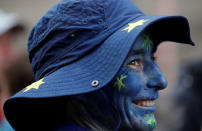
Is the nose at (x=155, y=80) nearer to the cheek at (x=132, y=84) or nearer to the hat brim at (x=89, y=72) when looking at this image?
the cheek at (x=132, y=84)

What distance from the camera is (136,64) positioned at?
7.40 ft

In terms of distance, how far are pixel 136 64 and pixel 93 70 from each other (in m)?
0.29

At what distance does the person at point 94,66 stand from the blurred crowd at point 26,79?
2.22m

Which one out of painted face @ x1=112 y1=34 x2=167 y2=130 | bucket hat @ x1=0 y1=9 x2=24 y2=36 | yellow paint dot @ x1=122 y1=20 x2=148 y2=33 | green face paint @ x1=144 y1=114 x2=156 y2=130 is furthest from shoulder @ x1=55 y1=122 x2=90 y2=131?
bucket hat @ x1=0 y1=9 x2=24 y2=36

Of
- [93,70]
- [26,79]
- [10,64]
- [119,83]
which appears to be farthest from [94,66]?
[26,79]

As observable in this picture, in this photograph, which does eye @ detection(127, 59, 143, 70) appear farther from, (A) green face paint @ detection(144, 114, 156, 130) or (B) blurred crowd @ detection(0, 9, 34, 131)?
(B) blurred crowd @ detection(0, 9, 34, 131)

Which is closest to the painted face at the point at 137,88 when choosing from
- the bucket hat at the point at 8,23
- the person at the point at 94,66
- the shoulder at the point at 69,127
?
the person at the point at 94,66

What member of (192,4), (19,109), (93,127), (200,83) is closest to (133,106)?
(93,127)

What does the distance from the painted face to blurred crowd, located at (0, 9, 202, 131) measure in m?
2.42

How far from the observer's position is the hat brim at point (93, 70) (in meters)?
2.04

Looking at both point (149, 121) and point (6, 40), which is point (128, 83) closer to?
point (149, 121)

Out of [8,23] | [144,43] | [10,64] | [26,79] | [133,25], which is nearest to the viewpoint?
[133,25]

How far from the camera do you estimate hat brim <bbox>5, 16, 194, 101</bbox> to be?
6.69 ft

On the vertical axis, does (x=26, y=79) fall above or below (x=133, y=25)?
below
